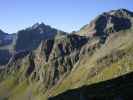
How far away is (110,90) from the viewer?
13.3 meters

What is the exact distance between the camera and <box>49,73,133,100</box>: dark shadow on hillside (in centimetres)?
1299

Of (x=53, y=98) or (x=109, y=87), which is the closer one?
(x=109, y=87)

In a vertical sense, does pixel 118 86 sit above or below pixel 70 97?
above

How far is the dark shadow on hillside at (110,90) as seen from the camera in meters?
13.0

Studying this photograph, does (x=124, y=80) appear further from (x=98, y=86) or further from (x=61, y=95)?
(x=61, y=95)

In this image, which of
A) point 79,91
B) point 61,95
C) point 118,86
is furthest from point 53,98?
point 118,86

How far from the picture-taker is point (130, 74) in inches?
529

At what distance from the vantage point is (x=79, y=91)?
14648 millimetres

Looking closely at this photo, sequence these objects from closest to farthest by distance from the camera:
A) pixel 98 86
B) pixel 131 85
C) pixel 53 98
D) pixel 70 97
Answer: pixel 131 85 < pixel 98 86 < pixel 70 97 < pixel 53 98

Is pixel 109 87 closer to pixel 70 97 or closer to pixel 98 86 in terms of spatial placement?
pixel 98 86

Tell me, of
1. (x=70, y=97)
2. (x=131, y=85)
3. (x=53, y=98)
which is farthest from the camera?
(x=53, y=98)

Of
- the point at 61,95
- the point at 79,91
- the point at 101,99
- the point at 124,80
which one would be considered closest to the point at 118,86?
the point at 124,80

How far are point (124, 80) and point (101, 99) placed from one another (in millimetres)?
1542

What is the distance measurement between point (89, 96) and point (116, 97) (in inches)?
62.1
